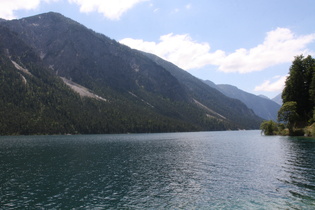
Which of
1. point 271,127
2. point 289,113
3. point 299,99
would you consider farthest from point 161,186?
point 271,127

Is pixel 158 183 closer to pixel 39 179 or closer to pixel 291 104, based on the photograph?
pixel 39 179

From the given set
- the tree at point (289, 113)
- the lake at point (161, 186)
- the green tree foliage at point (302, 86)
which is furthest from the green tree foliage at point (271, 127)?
the lake at point (161, 186)

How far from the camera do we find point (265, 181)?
39.2 metres

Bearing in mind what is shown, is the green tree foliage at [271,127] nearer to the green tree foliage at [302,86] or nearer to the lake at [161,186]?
the green tree foliage at [302,86]

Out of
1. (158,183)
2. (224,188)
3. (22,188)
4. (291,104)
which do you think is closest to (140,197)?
(158,183)

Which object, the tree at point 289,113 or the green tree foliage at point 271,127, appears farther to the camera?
the green tree foliage at point 271,127

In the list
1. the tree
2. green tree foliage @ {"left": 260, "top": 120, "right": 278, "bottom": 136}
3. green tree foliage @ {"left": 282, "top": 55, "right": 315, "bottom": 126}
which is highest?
green tree foliage @ {"left": 282, "top": 55, "right": 315, "bottom": 126}

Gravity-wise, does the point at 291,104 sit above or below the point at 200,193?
above

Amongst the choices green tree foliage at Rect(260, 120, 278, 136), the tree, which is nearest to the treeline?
the tree

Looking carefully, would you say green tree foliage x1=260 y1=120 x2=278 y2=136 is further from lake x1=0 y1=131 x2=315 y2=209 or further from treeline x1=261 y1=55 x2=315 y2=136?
lake x1=0 y1=131 x2=315 y2=209

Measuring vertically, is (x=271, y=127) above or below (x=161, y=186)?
above

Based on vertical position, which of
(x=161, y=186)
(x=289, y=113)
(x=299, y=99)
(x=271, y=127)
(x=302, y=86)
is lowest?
(x=161, y=186)

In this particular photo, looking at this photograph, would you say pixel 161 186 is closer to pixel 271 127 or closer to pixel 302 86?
pixel 302 86

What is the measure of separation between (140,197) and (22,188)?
18.2m
